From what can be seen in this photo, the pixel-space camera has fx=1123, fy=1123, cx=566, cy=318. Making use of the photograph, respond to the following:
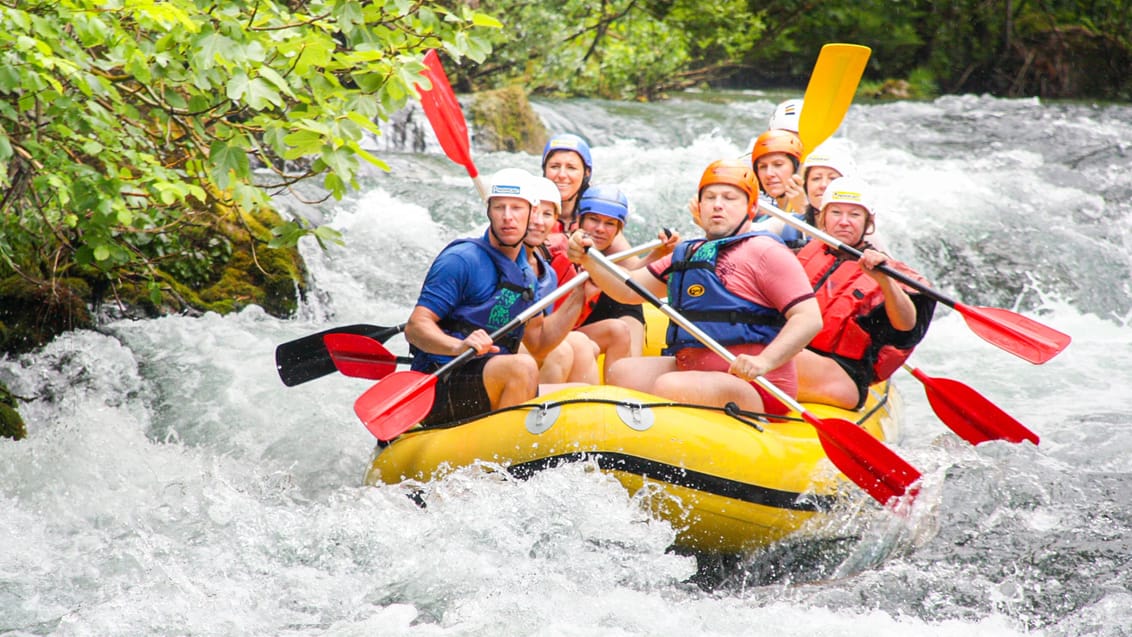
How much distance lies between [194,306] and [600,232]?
111 inches

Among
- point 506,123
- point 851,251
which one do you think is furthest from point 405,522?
point 506,123

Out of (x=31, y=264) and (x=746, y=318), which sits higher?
(x=746, y=318)

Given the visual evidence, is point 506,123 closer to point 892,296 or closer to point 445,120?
point 445,120

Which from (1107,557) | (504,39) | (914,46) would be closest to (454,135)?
(1107,557)

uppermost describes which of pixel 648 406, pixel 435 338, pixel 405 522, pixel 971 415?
pixel 435 338

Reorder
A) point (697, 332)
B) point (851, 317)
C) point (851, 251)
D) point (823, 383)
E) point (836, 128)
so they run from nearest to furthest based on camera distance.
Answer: point (697, 332) → point (851, 251) → point (823, 383) → point (851, 317) → point (836, 128)

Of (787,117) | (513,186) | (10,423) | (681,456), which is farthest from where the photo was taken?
(787,117)

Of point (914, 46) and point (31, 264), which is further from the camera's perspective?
point (914, 46)

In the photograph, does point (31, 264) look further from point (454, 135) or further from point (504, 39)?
point (504, 39)

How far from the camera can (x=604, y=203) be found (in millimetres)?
4566

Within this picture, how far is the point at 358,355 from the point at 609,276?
1123 mm

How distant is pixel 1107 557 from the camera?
4152 millimetres

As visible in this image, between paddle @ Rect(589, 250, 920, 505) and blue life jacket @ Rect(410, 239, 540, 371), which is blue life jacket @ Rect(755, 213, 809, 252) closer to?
paddle @ Rect(589, 250, 920, 505)

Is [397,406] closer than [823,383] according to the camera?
Yes
